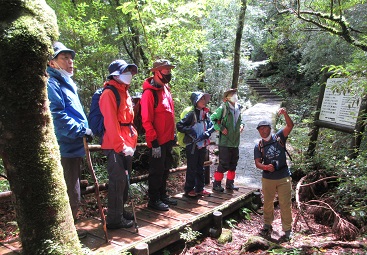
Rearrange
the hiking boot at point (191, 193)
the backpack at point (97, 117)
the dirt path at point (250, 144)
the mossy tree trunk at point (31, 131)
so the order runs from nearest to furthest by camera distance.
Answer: the mossy tree trunk at point (31, 131) → the backpack at point (97, 117) → the hiking boot at point (191, 193) → the dirt path at point (250, 144)

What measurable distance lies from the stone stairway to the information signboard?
13.0 m

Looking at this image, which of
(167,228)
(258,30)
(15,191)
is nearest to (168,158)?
(167,228)

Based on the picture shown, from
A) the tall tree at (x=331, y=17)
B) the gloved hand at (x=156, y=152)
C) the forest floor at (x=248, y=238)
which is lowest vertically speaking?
the forest floor at (x=248, y=238)

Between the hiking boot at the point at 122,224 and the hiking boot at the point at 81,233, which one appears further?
the hiking boot at the point at 122,224

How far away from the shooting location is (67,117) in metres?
3.42

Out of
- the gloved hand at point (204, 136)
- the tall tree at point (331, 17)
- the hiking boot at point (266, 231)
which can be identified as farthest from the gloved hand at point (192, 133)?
the tall tree at point (331, 17)

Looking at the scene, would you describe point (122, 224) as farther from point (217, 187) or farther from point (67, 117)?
point (217, 187)

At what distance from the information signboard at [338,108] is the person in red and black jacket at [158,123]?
3773 millimetres

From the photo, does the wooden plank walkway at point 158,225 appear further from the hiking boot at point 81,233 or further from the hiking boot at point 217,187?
the hiking boot at point 217,187

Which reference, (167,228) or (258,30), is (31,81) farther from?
(258,30)

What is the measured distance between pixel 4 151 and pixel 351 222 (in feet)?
18.8

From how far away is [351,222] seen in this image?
5375 mm

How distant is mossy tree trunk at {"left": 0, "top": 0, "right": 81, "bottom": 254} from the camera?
190cm

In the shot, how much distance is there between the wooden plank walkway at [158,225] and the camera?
145 inches
